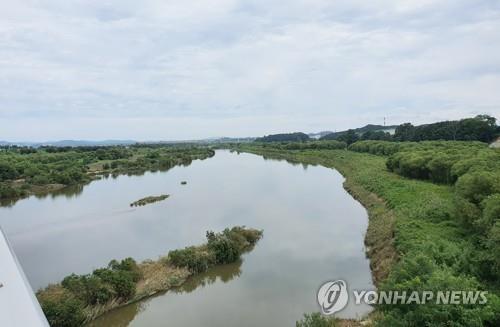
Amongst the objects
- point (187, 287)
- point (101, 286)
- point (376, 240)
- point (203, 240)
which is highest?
point (101, 286)

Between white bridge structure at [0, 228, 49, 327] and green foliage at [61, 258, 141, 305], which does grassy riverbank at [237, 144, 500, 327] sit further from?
green foliage at [61, 258, 141, 305]

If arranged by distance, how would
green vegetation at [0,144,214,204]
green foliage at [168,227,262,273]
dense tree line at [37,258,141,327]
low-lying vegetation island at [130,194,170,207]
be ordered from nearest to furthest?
1. dense tree line at [37,258,141,327]
2. green foliage at [168,227,262,273]
3. low-lying vegetation island at [130,194,170,207]
4. green vegetation at [0,144,214,204]

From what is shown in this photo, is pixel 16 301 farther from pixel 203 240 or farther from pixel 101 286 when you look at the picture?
pixel 203 240

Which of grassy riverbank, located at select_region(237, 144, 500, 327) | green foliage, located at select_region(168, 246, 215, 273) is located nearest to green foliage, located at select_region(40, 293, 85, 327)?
green foliage, located at select_region(168, 246, 215, 273)

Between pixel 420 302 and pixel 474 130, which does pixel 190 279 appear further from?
pixel 474 130

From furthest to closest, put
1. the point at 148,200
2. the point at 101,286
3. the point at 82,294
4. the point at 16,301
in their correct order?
the point at 148,200 < the point at 101,286 < the point at 82,294 < the point at 16,301

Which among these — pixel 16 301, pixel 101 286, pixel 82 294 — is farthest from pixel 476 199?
pixel 16 301
